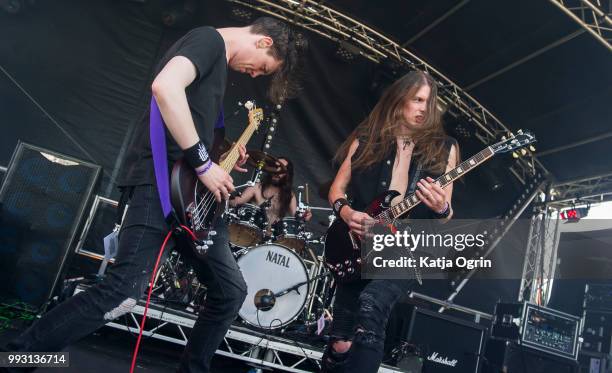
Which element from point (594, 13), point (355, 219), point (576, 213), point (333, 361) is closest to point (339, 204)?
point (355, 219)

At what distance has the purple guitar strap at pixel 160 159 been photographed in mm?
1908

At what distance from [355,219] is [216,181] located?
42.7 inches

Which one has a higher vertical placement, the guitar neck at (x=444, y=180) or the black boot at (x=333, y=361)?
the guitar neck at (x=444, y=180)

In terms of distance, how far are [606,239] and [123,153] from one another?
8303 mm

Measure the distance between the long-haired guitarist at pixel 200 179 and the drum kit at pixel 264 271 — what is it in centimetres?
219

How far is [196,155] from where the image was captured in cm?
192

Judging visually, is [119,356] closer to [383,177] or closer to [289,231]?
[289,231]

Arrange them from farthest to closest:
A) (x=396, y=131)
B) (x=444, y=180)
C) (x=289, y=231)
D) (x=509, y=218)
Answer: (x=509, y=218)
(x=289, y=231)
(x=396, y=131)
(x=444, y=180)

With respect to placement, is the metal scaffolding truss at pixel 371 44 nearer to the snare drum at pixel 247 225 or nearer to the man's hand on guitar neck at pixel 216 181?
the snare drum at pixel 247 225

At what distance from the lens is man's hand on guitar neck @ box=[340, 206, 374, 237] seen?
279 centimetres

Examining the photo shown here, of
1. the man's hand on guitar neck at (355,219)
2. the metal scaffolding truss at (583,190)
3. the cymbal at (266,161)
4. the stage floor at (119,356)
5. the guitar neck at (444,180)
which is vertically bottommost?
the stage floor at (119,356)

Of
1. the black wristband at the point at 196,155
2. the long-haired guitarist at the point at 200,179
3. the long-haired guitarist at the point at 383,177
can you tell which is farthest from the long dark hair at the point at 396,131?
the black wristband at the point at 196,155

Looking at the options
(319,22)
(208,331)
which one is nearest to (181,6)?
(319,22)

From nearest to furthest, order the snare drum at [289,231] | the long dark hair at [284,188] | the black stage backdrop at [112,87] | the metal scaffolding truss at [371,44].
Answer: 1. the snare drum at [289,231]
2. the long dark hair at [284,188]
3. the black stage backdrop at [112,87]
4. the metal scaffolding truss at [371,44]
